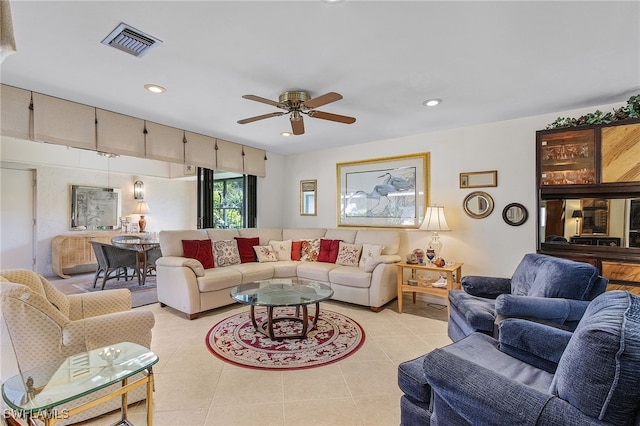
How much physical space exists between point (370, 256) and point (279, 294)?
1590 mm

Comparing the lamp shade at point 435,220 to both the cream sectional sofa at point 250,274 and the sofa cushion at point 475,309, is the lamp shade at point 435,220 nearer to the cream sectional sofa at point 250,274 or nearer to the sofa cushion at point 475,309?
the cream sectional sofa at point 250,274

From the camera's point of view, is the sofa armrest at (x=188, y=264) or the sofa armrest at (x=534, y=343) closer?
the sofa armrest at (x=534, y=343)

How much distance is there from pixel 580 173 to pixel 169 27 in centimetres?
378

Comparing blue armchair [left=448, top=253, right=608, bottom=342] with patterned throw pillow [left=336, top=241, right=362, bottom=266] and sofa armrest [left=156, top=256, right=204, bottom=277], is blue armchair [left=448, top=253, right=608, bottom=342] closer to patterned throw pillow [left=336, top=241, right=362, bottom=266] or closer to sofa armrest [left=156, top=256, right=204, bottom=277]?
patterned throw pillow [left=336, top=241, right=362, bottom=266]

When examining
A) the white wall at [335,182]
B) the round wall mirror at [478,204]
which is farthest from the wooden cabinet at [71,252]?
the round wall mirror at [478,204]

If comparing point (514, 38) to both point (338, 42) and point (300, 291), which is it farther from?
point (300, 291)

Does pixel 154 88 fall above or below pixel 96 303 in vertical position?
above

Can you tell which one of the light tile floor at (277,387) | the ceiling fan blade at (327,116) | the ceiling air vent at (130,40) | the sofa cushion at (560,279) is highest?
the ceiling air vent at (130,40)

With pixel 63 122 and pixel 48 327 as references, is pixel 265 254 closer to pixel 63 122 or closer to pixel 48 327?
pixel 63 122

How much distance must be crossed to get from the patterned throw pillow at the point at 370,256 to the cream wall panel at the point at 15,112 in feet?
12.5

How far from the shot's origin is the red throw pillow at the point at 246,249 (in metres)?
4.40

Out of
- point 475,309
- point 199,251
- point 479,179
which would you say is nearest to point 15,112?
point 199,251

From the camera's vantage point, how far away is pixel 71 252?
5.48 m

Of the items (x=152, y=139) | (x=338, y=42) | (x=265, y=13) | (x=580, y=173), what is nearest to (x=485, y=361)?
(x=338, y=42)
